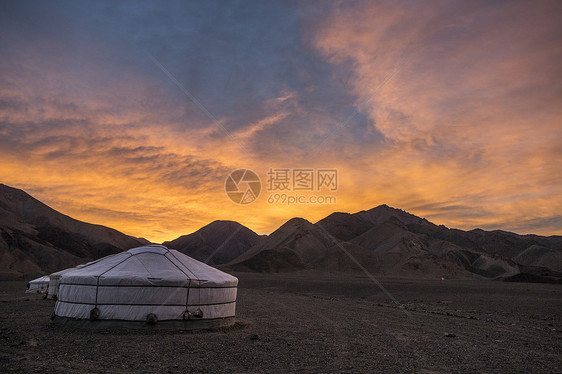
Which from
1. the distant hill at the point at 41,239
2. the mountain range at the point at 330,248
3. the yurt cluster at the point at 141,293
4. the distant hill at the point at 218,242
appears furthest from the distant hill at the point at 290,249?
the yurt cluster at the point at 141,293

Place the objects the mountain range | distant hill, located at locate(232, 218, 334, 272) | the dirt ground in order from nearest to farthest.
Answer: the dirt ground, the mountain range, distant hill, located at locate(232, 218, 334, 272)

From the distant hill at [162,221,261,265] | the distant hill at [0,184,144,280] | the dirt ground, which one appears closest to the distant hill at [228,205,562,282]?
the distant hill at [0,184,144,280]

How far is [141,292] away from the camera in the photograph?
10117mm

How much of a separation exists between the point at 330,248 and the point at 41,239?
54184 mm

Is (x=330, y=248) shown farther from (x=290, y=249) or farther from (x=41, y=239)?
(x=41, y=239)

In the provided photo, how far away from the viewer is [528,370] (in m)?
7.36

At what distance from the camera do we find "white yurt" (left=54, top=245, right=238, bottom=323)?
10.1m

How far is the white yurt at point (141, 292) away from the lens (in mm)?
10117

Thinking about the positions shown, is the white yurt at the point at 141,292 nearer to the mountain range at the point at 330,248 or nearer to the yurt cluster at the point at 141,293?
the yurt cluster at the point at 141,293

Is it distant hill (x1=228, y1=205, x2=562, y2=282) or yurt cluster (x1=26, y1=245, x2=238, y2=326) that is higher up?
distant hill (x1=228, y1=205, x2=562, y2=282)

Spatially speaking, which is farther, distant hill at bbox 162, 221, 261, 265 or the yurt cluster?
distant hill at bbox 162, 221, 261, 265

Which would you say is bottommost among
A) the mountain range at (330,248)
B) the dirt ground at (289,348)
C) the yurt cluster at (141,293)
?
the dirt ground at (289,348)

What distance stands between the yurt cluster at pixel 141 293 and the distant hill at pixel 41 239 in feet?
141

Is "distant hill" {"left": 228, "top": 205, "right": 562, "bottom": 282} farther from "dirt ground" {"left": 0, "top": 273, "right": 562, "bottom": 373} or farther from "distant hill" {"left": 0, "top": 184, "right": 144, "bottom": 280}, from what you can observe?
"dirt ground" {"left": 0, "top": 273, "right": 562, "bottom": 373}
